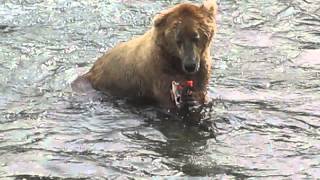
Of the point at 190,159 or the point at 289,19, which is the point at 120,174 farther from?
the point at 289,19

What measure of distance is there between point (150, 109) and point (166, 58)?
0.63m

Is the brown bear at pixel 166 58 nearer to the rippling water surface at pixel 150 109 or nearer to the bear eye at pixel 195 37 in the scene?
the bear eye at pixel 195 37

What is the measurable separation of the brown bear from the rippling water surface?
246mm

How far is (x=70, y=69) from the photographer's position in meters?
9.78

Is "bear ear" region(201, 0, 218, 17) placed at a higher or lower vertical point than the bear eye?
higher

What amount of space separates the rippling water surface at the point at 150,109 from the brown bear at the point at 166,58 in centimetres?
25

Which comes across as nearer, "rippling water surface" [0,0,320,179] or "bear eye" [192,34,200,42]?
"rippling water surface" [0,0,320,179]

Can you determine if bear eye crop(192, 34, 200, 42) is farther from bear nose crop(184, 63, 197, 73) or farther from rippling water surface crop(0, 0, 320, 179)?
rippling water surface crop(0, 0, 320, 179)

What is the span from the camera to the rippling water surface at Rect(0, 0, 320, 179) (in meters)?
6.71

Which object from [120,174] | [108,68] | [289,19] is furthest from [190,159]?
[289,19]

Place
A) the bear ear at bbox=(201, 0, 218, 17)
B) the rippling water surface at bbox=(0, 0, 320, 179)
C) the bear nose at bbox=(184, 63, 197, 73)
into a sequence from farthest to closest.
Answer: the bear ear at bbox=(201, 0, 218, 17) → the bear nose at bbox=(184, 63, 197, 73) → the rippling water surface at bbox=(0, 0, 320, 179)

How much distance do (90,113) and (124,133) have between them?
791 mm

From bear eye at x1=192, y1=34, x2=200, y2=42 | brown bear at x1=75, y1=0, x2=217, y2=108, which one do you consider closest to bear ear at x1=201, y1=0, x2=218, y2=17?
brown bear at x1=75, y1=0, x2=217, y2=108

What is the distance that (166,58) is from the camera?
7.96 m
